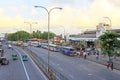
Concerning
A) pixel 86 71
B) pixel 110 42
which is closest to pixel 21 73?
pixel 86 71

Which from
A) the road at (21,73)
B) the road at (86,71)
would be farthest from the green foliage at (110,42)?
the road at (21,73)

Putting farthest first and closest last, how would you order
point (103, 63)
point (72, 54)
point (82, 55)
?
point (72, 54)
point (82, 55)
point (103, 63)

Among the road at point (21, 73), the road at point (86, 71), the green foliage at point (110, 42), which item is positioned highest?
the green foliage at point (110, 42)

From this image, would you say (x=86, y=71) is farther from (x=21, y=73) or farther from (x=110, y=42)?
(x=110, y=42)

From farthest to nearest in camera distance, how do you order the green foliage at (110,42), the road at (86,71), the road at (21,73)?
1. the green foliage at (110,42)
2. the road at (21,73)
3. the road at (86,71)

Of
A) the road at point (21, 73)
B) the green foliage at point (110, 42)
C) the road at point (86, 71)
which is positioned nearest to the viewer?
the road at point (86, 71)

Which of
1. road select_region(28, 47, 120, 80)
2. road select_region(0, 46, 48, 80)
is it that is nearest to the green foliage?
road select_region(28, 47, 120, 80)

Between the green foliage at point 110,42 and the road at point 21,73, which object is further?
the green foliage at point 110,42

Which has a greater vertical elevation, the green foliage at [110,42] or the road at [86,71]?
the green foliage at [110,42]

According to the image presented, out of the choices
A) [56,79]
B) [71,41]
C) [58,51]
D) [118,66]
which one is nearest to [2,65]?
[118,66]

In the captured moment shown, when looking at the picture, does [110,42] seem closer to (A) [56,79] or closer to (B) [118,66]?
(B) [118,66]

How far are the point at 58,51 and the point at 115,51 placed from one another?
160ft

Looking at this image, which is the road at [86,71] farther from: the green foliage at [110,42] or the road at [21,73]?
the green foliage at [110,42]

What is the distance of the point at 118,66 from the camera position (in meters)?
51.4
